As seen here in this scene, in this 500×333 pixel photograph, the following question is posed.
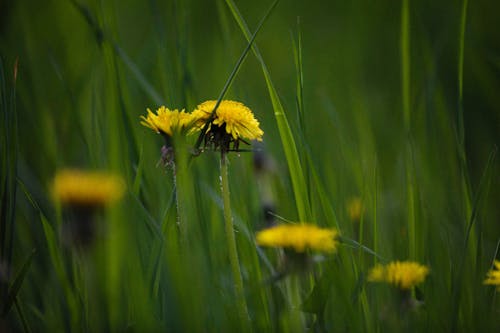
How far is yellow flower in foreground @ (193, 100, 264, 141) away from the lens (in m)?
0.63

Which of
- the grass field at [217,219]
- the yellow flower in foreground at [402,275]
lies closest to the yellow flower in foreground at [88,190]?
the grass field at [217,219]

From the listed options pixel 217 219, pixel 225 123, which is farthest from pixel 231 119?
pixel 217 219

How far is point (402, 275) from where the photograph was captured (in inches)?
22.6

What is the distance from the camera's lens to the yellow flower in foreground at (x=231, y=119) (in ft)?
2.06

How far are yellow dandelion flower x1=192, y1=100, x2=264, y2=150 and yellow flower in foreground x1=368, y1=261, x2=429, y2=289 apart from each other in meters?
0.21

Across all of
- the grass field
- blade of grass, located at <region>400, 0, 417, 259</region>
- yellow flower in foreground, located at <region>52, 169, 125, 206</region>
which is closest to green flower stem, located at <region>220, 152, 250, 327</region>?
the grass field

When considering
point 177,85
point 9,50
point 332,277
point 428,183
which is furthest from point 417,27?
point 9,50

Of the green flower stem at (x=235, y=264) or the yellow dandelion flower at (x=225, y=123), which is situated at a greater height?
the yellow dandelion flower at (x=225, y=123)

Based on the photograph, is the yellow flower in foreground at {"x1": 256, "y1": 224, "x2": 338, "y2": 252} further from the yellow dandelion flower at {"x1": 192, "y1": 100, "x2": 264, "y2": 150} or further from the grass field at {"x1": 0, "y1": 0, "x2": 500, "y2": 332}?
the yellow dandelion flower at {"x1": 192, "y1": 100, "x2": 264, "y2": 150}

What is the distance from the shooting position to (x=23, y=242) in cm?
88

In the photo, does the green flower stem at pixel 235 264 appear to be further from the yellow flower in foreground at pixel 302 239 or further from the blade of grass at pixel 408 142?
the blade of grass at pixel 408 142

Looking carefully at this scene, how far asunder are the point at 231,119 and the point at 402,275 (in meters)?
0.26

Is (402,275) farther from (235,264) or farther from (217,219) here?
(217,219)

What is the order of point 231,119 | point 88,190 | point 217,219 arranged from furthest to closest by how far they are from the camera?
point 217,219 < point 231,119 < point 88,190
